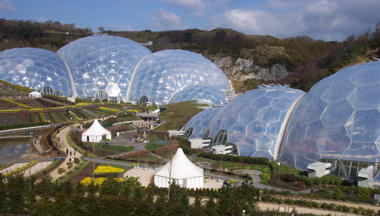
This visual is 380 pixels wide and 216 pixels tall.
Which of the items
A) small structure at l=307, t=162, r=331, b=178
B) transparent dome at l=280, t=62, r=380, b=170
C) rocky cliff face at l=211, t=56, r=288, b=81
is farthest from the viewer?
rocky cliff face at l=211, t=56, r=288, b=81

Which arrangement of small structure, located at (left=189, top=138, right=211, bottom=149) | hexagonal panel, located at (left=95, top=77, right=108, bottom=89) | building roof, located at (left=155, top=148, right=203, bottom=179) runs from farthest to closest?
hexagonal panel, located at (left=95, top=77, right=108, bottom=89), small structure, located at (left=189, top=138, right=211, bottom=149), building roof, located at (left=155, top=148, right=203, bottom=179)

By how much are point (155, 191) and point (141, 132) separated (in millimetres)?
20465

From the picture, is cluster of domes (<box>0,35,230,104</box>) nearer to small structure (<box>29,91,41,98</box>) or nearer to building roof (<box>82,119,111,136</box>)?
small structure (<box>29,91,41,98</box>)

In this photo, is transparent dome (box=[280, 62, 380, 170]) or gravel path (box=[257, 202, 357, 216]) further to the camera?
transparent dome (box=[280, 62, 380, 170])

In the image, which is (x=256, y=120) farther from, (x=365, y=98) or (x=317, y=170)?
(x=365, y=98)

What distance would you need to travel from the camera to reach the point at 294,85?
6969 centimetres

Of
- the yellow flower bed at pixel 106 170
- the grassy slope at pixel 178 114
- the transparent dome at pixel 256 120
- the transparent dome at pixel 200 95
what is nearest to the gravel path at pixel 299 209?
the transparent dome at pixel 256 120

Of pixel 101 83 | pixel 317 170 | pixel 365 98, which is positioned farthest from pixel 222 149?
pixel 101 83

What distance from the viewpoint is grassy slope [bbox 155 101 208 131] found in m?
41.2

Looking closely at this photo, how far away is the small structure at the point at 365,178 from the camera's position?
20.4 metres

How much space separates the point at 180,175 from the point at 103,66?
138ft

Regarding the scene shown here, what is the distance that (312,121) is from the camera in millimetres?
25266

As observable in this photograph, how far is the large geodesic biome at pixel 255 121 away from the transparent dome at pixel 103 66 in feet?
92.1

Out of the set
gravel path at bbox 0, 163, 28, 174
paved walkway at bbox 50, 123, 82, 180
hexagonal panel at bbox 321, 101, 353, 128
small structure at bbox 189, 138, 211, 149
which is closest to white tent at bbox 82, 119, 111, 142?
paved walkway at bbox 50, 123, 82, 180
